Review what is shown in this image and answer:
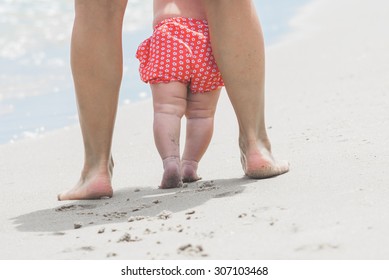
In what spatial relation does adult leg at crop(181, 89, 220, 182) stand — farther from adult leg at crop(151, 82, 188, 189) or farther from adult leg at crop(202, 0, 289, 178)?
adult leg at crop(202, 0, 289, 178)

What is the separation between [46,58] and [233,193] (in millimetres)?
4714

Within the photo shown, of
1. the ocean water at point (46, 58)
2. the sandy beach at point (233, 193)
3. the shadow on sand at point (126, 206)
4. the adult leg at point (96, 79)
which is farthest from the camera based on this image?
the ocean water at point (46, 58)

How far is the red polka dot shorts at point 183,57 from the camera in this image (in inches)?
133

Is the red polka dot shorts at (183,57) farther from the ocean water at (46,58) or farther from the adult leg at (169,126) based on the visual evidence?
the ocean water at (46,58)

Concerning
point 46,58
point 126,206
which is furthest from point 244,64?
point 46,58

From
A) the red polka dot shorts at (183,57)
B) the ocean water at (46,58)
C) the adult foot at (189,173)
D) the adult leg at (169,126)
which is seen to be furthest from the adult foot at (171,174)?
the ocean water at (46,58)

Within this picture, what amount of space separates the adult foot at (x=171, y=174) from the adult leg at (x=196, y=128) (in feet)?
0.60

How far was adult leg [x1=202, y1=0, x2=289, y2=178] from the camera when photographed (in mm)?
3271

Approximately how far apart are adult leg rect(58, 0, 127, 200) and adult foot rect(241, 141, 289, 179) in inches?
21.2

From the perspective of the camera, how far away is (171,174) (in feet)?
10.8

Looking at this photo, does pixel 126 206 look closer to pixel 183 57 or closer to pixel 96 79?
pixel 96 79

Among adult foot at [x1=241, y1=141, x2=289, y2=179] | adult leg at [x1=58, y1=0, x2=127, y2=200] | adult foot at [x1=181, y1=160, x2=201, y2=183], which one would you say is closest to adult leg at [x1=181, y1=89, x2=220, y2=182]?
adult foot at [x1=181, y1=160, x2=201, y2=183]

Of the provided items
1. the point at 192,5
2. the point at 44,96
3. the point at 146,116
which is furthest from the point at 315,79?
the point at 192,5
